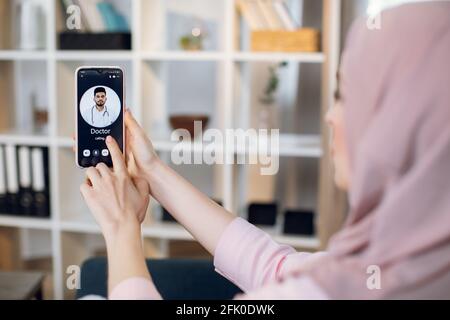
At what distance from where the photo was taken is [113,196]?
724 mm

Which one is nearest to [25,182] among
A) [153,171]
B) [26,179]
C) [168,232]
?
[26,179]

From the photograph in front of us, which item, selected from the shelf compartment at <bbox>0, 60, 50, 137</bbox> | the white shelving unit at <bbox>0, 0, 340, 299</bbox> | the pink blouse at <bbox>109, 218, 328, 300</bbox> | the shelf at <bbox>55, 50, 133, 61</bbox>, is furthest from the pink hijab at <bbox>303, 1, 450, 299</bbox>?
the shelf compartment at <bbox>0, 60, 50, 137</bbox>

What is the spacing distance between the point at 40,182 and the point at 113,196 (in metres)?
1.74

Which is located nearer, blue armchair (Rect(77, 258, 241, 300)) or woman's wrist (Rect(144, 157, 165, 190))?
woman's wrist (Rect(144, 157, 165, 190))

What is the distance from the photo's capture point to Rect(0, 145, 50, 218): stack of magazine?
2.36m

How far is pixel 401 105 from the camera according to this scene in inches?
20.7

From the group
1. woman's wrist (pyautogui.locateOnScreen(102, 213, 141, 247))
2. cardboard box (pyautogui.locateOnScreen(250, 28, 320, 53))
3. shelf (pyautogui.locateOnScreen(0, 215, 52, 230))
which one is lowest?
shelf (pyautogui.locateOnScreen(0, 215, 52, 230))

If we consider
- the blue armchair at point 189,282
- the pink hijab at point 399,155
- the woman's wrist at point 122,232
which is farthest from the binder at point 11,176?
the pink hijab at point 399,155

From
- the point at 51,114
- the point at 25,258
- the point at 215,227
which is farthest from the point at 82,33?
the point at 215,227

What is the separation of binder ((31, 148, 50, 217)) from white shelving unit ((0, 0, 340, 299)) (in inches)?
1.2

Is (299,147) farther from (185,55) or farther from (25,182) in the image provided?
(25,182)

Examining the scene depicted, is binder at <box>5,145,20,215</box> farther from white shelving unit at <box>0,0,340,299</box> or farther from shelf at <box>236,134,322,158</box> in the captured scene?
shelf at <box>236,134,322,158</box>
